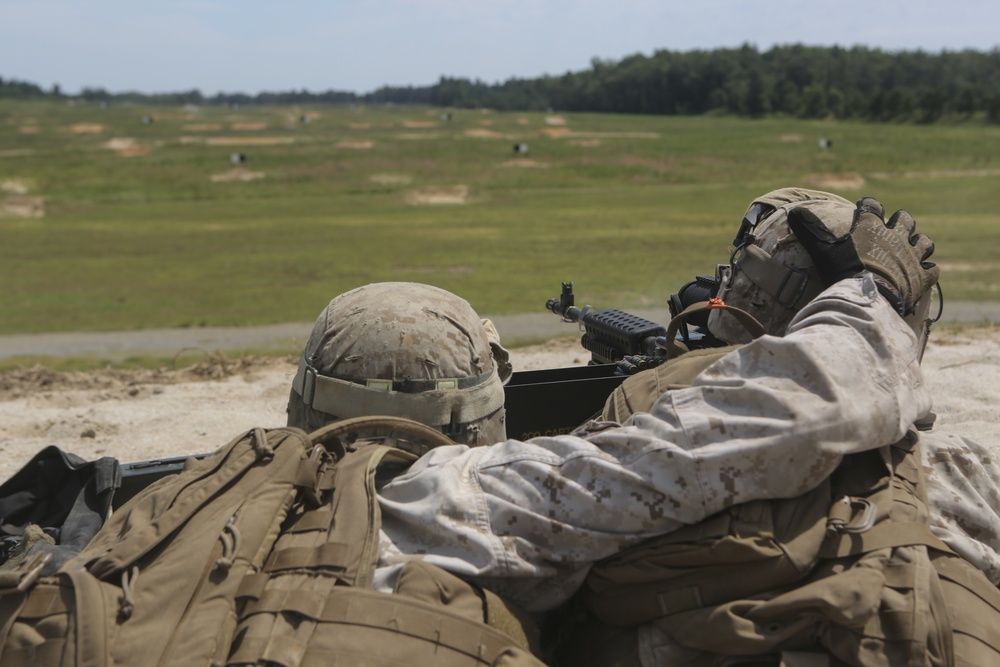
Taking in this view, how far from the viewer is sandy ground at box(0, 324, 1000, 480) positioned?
5.86 meters

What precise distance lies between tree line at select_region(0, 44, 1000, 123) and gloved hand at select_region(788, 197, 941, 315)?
61772 millimetres

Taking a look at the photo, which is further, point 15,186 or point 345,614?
point 15,186

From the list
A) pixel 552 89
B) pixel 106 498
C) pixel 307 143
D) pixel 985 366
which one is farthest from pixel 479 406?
pixel 552 89

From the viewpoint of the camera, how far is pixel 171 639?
1826mm

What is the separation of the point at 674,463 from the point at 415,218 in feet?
57.7

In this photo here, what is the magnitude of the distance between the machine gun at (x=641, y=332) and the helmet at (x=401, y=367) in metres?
0.81

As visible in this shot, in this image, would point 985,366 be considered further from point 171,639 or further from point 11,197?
point 11,197

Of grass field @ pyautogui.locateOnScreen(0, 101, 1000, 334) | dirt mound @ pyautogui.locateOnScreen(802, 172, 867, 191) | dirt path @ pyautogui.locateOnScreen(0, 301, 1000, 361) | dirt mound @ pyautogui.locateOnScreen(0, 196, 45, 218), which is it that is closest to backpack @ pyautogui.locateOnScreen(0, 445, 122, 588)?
dirt path @ pyautogui.locateOnScreen(0, 301, 1000, 361)

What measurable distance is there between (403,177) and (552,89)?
9753 centimetres

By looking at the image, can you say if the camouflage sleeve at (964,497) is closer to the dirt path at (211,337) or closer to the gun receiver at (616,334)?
the gun receiver at (616,334)

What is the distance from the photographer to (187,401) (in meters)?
6.82

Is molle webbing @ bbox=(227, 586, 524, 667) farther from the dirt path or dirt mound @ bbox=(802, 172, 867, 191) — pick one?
dirt mound @ bbox=(802, 172, 867, 191)

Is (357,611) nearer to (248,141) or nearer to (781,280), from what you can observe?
(781,280)

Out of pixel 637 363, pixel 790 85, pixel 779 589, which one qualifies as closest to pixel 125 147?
pixel 637 363
